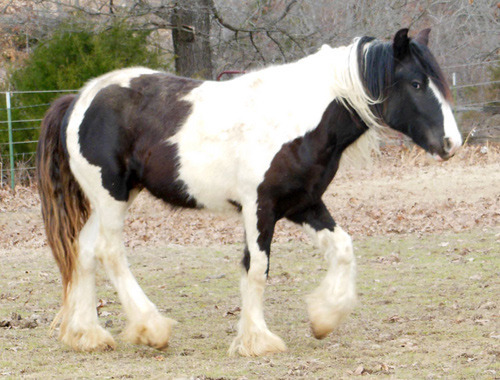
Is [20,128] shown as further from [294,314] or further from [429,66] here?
[429,66]

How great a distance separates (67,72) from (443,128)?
11.2 m

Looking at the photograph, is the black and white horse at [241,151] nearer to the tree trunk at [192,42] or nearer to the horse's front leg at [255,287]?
the horse's front leg at [255,287]

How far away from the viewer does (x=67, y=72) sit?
14680 mm

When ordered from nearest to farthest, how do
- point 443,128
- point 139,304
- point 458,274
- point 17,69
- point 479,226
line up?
1. point 443,128
2. point 139,304
3. point 458,274
4. point 479,226
5. point 17,69

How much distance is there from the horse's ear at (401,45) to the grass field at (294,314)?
5.88ft

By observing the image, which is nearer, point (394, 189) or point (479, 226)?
point (479, 226)

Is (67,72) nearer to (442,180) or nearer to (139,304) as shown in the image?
(442,180)

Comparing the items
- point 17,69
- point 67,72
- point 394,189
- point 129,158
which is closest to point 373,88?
point 129,158

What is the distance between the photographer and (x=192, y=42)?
15398 millimetres

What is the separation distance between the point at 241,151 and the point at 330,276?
1007 millimetres

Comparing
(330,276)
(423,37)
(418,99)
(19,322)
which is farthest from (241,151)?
(19,322)

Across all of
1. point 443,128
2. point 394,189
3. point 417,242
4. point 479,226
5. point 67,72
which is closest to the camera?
point 443,128

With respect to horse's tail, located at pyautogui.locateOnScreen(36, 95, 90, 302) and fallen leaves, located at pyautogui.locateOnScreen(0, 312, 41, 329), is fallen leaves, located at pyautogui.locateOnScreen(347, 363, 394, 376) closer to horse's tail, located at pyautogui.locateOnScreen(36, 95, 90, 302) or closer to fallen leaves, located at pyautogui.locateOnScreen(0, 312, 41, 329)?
horse's tail, located at pyautogui.locateOnScreen(36, 95, 90, 302)

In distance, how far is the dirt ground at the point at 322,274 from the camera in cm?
449
